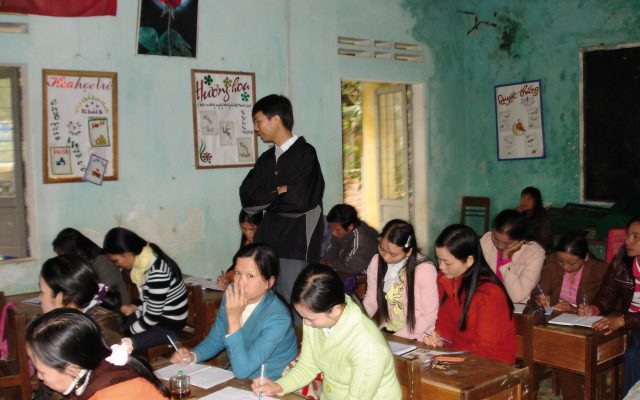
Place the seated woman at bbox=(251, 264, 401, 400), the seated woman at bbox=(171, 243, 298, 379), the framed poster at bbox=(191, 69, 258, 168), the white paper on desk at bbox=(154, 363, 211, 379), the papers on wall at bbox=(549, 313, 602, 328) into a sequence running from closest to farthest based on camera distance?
the seated woman at bbox=(251, 264, 401, 400) < the white paper on desk at bbox=(154, 363, 211, 379) < the seated woman at bbox=(171, 243, 298, 379) < the papers on wall at bbox=(549, 313, 602, 328) < the framed poster at bbox=(191, 69, 258, 168)

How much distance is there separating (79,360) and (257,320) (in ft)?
3.26

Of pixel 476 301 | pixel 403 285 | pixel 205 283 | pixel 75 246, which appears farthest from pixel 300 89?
pixel 476 301

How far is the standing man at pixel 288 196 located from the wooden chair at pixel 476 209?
4322 mm

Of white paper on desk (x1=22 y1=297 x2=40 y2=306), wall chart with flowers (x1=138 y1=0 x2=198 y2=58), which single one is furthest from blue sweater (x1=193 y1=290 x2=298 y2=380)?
wall chart with flowers (x1=138 y1=0 x2=198 y2=58)

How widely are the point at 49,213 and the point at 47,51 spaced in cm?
121

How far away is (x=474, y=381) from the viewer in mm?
2229

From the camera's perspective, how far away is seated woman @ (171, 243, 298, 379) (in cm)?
252

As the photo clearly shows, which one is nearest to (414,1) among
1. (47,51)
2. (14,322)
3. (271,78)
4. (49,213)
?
(271,78)

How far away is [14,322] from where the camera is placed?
3.18m

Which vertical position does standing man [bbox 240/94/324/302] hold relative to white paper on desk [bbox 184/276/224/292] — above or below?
above

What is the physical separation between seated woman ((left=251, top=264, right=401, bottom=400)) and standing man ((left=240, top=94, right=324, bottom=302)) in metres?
1.18

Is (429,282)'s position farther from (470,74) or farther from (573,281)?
(470,74)

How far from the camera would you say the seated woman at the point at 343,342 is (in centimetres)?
212

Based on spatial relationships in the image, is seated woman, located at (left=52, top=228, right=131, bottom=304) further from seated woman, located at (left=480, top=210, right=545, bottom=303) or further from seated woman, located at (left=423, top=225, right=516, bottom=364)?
seated woman, located at (left=480, top=210, right=545, bottom=303)
